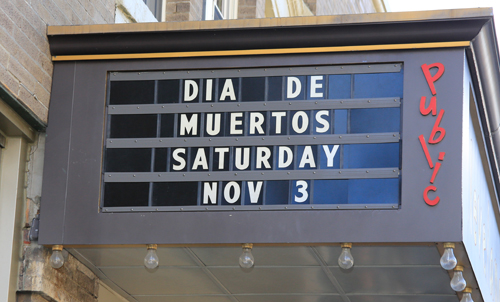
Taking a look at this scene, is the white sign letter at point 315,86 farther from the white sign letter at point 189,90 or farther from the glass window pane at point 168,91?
the glass window pane at point 168,91

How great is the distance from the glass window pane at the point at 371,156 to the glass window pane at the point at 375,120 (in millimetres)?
129

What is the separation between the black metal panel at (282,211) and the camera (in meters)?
6.00

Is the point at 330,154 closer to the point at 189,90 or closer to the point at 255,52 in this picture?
the point at 255,52

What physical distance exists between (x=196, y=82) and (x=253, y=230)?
4.36ft

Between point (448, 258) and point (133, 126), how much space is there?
2.65 meters

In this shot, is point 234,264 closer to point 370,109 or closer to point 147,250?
point 147,250

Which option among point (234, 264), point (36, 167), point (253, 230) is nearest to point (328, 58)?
point (253, 230)

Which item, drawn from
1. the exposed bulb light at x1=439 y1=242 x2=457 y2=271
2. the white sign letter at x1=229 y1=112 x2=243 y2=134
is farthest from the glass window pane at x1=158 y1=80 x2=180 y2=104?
the exposed bulb light at x1=439 y1=242 x2=457 y2=271

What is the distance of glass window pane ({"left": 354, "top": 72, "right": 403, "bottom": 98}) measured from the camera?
636 cm

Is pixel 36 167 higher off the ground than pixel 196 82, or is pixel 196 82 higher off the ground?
pixel 196 82

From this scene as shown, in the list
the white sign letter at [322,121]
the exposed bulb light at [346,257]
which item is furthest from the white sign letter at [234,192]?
the exposed bulb light at [346,257]

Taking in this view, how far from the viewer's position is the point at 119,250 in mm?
6723

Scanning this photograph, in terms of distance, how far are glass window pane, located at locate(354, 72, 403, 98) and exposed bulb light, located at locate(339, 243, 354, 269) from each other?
116 cm

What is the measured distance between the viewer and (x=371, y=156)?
6.21 metres
